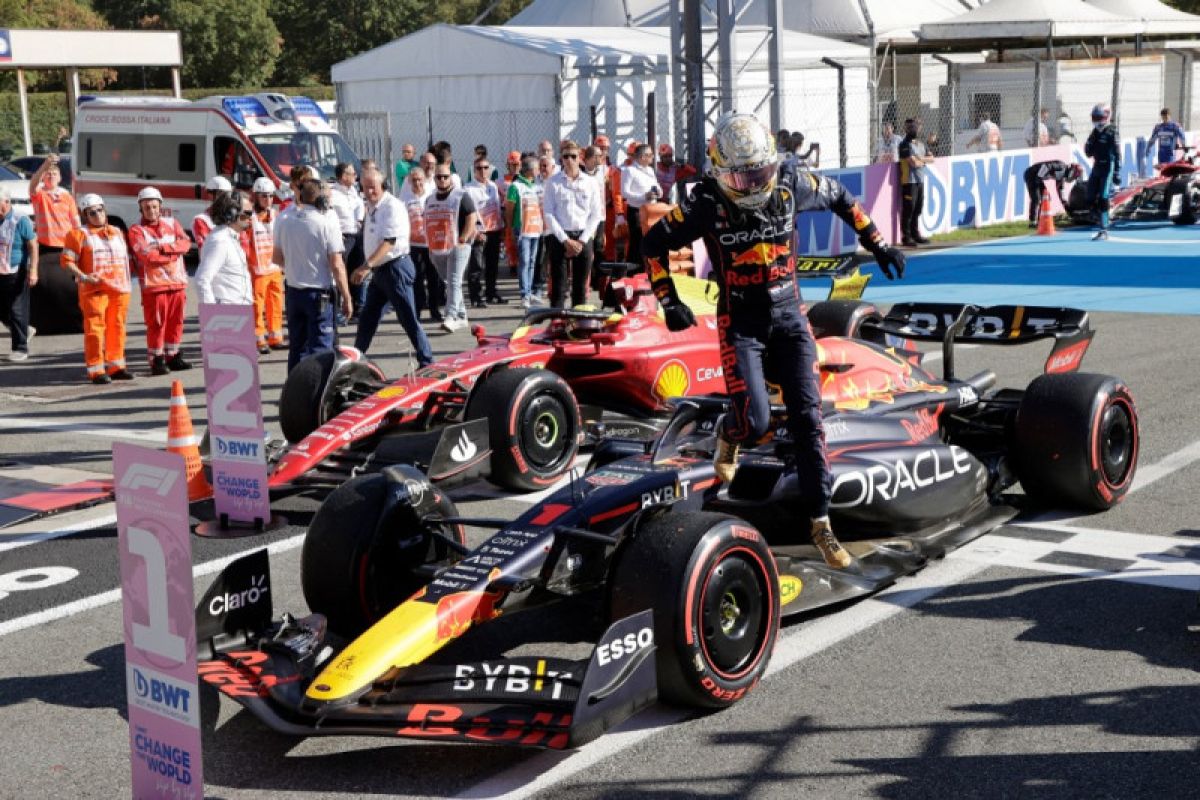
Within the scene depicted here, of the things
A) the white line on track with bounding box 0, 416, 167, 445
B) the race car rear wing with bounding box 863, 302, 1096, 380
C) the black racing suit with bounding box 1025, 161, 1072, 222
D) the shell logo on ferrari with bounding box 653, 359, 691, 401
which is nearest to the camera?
the race car rear wing with bounding box 863, 302, 1096, 380

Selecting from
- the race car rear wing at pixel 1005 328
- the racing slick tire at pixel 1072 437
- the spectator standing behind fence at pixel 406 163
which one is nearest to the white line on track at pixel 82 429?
the race car rear wing at pixel 1005 328

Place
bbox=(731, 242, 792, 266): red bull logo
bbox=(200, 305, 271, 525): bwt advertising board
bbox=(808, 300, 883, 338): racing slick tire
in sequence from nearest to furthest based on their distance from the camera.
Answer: bbox=(731, 242, 792, 266): red bull logo, bbox=(200, 305, 271, 525): bwt advertising board, bbox=(808, 300, 883, 338): racing slick tire

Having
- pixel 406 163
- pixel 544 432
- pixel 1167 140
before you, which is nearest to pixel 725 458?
pixel 544 432

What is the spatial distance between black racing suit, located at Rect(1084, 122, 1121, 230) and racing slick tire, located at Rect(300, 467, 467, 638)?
17.8 meters

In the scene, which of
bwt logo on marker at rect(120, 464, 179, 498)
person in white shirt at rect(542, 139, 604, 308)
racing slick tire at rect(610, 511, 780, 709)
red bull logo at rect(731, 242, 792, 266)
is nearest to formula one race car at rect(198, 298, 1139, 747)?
racing slick tire at rect(610, 511, 780, 709)

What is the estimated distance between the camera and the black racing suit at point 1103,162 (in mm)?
21500

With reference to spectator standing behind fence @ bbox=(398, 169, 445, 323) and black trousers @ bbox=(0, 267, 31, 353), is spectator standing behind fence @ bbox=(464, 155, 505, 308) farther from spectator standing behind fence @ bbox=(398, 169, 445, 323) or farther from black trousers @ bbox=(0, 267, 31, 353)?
black trousers @ bbox=(0, 267, 31, 353)

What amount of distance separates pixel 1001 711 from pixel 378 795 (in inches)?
86.7

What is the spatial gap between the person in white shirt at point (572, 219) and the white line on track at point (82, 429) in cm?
520

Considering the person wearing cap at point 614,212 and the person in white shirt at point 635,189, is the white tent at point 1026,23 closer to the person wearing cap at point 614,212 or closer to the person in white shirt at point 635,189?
the person in white shirt at point 635,189

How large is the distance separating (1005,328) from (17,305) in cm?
1031

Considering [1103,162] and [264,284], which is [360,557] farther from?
[1103,162]

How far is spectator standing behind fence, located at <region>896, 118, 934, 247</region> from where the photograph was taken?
20938mm

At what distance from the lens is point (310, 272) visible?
11.0m
